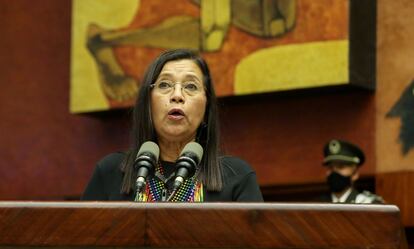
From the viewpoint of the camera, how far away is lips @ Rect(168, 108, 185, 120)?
10.9ft

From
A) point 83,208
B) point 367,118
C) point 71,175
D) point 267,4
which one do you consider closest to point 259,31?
point 267,4

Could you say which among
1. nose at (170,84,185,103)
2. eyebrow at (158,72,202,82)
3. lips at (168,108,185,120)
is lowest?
lips at (168,108,185,120)

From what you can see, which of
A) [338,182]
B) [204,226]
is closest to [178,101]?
[204,226]

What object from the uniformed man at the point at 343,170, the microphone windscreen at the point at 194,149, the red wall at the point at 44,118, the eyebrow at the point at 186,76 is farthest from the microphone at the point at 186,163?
the red wall at the point at 44,118

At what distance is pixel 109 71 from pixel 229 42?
1311mm

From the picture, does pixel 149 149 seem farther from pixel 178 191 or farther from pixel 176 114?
pixel 176 114

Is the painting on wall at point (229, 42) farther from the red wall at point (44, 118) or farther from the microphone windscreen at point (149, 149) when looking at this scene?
the microphone windscreen at point (149, 149)

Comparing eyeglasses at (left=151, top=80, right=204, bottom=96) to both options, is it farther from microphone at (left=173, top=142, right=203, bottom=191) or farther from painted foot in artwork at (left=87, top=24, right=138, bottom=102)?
painted foot in artwork at (left=87, top=24, right=138, bottom=102)

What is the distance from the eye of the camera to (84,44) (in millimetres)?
10312

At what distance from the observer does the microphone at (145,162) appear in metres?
2.93

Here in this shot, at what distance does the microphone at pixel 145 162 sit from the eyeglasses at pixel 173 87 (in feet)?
1.04

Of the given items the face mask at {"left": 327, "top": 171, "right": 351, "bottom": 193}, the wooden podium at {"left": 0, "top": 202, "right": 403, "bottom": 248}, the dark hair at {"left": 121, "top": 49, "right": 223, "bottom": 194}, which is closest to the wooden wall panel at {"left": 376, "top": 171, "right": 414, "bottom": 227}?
the face mask at {"left": 327, "top": 171, "right": 351, "bottom": 193}

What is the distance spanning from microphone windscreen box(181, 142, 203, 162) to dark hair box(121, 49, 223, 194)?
4.2 inches

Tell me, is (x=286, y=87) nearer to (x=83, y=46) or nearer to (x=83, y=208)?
(x=83, y=46)
